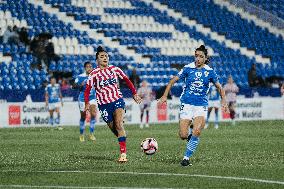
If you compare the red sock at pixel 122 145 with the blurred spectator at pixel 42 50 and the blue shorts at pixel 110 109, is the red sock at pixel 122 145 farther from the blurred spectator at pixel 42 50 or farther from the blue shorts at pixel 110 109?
the blurred spectator at pixel 42 50

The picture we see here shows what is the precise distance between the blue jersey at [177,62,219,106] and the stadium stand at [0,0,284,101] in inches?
768

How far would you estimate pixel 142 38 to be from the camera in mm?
47531

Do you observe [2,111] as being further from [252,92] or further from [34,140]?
[252,92]

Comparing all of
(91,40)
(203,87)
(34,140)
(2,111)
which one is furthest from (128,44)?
(203,87)

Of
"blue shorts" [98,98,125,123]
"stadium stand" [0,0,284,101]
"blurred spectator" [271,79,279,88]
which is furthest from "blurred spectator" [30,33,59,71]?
"blue shorts" [98,98,125,123]

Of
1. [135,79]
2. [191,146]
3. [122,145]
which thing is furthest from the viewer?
[135,79]

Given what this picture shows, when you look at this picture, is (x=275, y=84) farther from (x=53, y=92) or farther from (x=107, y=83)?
(x=107, y=83)

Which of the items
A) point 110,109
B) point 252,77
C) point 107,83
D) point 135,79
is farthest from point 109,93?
point 252,77

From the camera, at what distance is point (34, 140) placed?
1003 inches

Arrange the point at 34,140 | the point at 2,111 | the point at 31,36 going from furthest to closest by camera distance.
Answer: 1. the point at 31,36
2. the point at 2,111
3. the point at 34,140

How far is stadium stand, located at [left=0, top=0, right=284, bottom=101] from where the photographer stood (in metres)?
39.7

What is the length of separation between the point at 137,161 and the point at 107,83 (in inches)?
80.9

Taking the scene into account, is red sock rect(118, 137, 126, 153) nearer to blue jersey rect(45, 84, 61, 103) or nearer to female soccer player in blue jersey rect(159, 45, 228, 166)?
female soccer player in blue jersey rect(159, 45, 228, 166)

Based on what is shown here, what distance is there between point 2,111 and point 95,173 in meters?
21.0
